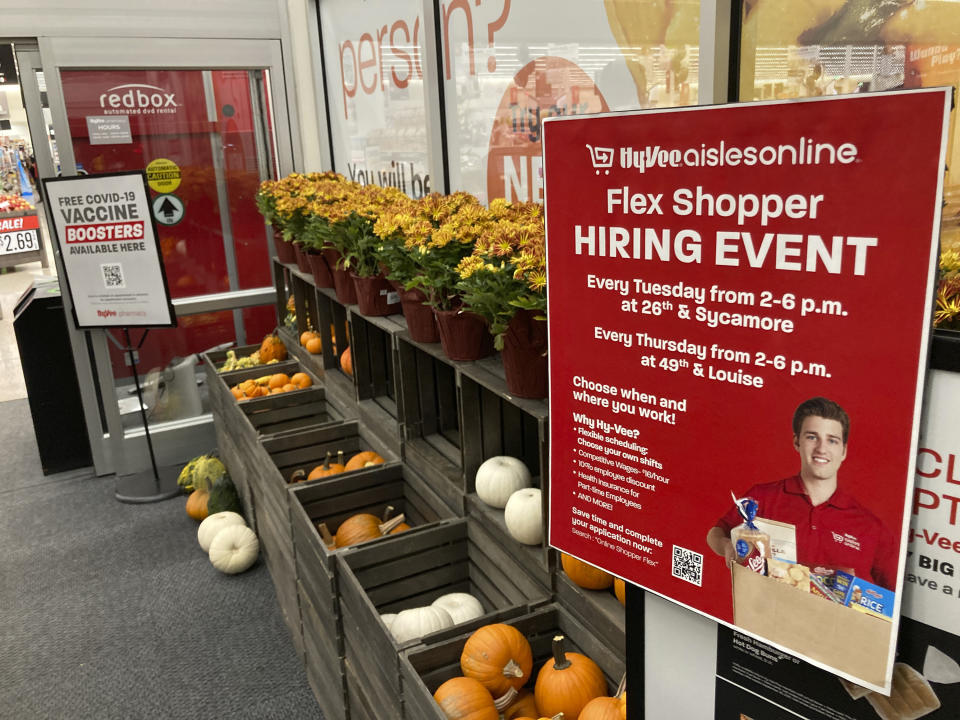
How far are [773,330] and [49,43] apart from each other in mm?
4508

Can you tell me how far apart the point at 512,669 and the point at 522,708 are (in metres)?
0.15

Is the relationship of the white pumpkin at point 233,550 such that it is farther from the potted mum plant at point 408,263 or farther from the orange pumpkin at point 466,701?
the orange pumpkin at point 466,701

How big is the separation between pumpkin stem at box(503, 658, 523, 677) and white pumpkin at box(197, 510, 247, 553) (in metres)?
2.40

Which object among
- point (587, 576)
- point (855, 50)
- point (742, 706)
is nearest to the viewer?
point (742, 706)

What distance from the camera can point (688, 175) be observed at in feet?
3.20

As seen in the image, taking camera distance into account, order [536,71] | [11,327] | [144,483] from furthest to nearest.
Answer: [11,327], [144,483], [536,71]

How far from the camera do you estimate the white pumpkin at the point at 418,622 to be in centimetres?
206

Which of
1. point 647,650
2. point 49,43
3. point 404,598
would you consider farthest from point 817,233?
point 49,43

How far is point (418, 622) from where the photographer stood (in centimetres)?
208

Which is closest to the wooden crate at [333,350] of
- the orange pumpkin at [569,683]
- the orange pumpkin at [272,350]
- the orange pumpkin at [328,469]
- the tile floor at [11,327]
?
the orange pumpkin at [328,469]

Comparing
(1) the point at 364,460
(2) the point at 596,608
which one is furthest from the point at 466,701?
A: (1) the point at 364,460

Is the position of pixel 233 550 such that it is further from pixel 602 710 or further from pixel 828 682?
pixel 828 682

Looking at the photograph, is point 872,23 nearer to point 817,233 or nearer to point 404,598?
point 817,233

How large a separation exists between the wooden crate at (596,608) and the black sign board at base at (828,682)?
1.68 feet
